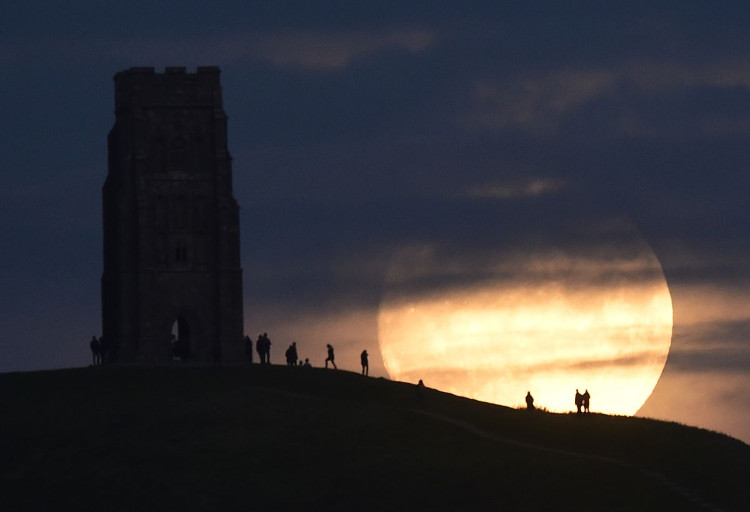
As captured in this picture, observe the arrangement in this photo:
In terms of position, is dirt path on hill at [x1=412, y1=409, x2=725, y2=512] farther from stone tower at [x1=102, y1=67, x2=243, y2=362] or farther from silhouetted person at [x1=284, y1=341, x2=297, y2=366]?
stone tower at [x1=102, y1=67, x2=243, y2=362]

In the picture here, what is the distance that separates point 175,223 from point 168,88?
7.59m

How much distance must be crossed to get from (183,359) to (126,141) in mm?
12610

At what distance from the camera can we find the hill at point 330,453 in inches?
3147

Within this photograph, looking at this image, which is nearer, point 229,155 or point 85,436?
point 85,436

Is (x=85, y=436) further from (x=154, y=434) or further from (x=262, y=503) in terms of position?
(x=262, y=503)

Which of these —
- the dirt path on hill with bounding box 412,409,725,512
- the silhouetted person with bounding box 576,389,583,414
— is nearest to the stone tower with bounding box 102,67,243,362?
the silhouetted person with bounding box 576,389,583,414

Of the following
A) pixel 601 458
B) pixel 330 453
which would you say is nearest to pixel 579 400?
pixel 601 458

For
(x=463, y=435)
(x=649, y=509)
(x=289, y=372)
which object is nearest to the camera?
(x=649, y=509)

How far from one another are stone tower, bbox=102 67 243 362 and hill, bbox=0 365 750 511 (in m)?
18.5

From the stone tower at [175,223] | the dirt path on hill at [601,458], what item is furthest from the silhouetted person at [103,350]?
the dirt path on hill at [601,458]

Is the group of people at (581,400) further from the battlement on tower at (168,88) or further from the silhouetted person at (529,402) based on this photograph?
the battlement on tower at (168,88)

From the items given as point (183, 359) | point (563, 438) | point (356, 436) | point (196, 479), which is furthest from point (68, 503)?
point (183, 359)

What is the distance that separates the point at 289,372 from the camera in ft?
349

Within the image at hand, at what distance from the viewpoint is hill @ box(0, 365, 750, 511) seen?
79.9m
